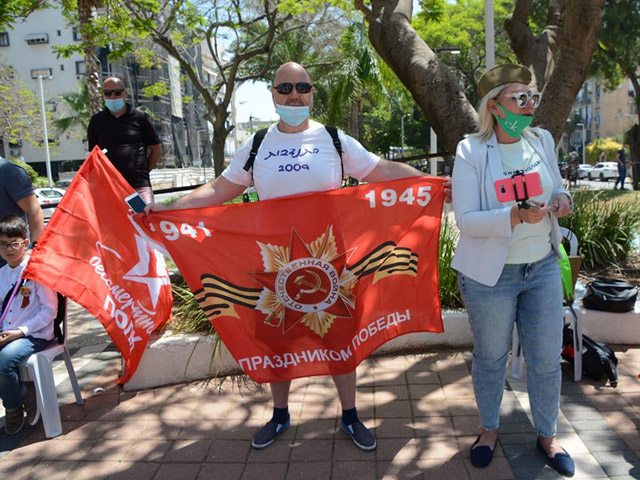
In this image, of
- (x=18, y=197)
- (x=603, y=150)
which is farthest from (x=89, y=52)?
(x=603, y=150)

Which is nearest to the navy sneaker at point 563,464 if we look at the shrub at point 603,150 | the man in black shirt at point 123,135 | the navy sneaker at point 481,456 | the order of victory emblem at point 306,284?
the navy sneaker at point 481,456

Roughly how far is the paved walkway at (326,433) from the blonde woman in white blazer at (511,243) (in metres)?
0.47

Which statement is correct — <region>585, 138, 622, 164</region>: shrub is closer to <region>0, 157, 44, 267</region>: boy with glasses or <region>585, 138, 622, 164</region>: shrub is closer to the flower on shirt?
<region>0, 157, 44, 267</region>: boy with glasses

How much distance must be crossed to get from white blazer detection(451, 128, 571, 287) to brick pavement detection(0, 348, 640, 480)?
1.11 metres

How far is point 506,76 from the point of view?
283cm

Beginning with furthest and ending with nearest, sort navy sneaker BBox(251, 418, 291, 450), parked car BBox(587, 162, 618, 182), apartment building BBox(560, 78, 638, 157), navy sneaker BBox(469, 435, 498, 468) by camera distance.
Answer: apartment building BBox(560, 78, 638, 157)
parked car BBox(587, 162, 618, 182)
navy sneaker BBox(251, 418, 291, 450)
navy sneaker BBox(469, 435, 498, 468)

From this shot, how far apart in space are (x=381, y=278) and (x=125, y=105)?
10.1 ft

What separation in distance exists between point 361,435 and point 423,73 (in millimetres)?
3309

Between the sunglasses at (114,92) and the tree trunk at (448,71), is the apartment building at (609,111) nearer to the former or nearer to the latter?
the tree trunk at (448,71)

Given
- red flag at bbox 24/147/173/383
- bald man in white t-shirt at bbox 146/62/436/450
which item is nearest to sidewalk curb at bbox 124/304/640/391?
red flag at bbox 24/147/173/383

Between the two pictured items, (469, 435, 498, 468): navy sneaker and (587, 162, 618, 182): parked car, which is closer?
(469, 435, 498, 468): navy sneaker

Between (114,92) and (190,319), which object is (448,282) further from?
(114,92)

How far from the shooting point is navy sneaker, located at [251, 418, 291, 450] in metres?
3.40

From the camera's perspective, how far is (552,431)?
3.03 meters
